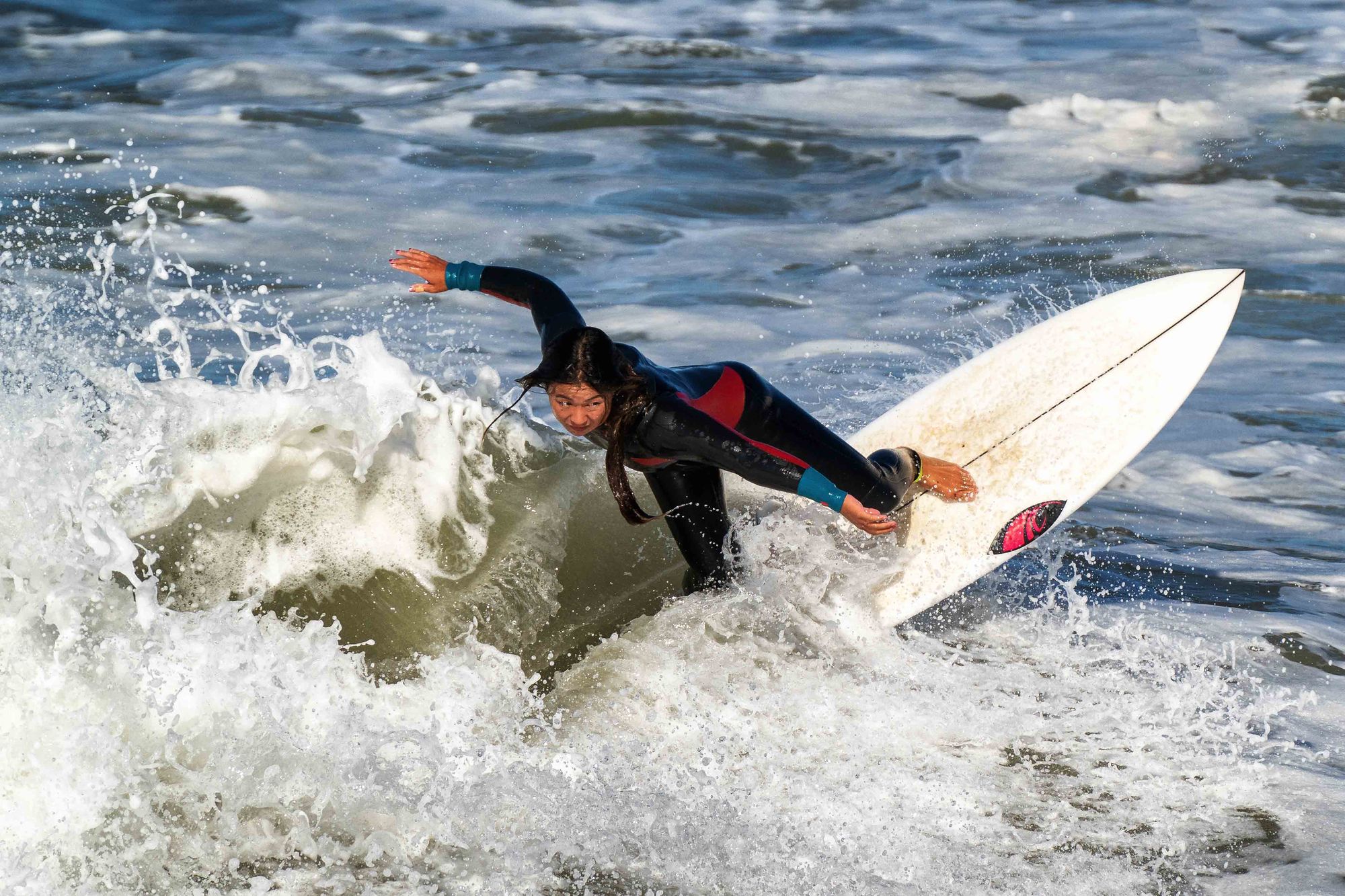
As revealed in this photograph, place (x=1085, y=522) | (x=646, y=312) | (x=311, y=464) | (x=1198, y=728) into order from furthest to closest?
(x=646, y=312), (x=1085, y=522), (x=311, y=464), (x=1198, y=728)

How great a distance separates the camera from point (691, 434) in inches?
148

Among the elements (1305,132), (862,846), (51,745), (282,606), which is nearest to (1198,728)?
(862,846)

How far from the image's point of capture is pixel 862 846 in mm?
3234

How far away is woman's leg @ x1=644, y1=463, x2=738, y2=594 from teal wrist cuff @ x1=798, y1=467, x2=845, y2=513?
669 millimetres

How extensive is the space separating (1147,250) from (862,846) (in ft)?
24.2

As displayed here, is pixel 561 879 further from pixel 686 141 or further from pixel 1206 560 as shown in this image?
pixel 686 141

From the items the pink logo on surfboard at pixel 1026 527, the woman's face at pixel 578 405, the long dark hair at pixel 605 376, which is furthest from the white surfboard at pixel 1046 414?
the woman's face at pixel 578 405

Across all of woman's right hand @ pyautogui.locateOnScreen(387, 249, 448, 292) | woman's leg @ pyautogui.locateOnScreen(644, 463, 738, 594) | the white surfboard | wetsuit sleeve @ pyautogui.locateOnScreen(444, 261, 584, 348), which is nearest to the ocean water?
woman's leg @ pyautogui.locateOnScreen(644, 463, 738, 594)

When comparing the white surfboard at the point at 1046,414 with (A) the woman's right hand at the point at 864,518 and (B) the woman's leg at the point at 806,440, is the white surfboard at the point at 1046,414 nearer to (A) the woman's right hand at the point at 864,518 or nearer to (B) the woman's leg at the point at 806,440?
(B) the woman's leg at the point at 806,440

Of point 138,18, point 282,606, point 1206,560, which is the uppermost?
point 138,18

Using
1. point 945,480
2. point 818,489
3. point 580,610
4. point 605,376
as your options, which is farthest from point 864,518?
point 580,610

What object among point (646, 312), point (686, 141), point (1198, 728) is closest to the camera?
point (1198, 728)

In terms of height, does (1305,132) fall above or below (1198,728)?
above

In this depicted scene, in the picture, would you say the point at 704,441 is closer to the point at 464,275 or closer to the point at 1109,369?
the point at 464,275
